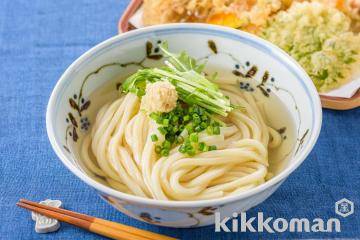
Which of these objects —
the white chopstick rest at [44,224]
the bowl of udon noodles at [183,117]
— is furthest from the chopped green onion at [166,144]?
the white chopstick rest at [44,224]

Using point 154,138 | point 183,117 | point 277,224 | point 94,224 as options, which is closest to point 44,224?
point 94,224

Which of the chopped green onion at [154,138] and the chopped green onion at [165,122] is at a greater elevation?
the chopped green onion at [165,122]

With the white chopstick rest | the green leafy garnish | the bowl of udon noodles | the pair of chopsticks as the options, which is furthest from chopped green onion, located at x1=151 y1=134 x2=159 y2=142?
the white chopstick rest

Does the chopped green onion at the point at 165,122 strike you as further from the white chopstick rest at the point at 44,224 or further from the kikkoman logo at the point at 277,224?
the white chopstick rest at the point at 44,224

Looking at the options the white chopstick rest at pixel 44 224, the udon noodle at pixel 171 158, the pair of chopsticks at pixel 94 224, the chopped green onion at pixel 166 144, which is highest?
the chopped green onion at pixel 166 144

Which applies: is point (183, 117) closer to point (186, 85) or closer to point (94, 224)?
point (186, 85)

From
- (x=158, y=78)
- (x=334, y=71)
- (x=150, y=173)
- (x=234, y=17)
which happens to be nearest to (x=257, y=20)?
(x=234, y=17)
